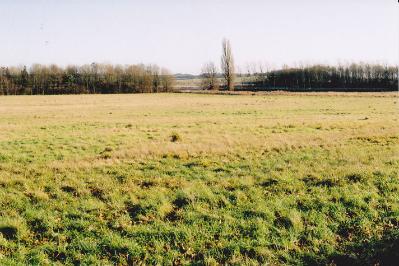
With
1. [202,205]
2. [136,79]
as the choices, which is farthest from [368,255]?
[136,79]

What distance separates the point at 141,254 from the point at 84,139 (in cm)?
1293

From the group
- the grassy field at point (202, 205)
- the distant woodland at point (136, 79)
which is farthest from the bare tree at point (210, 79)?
the grassy field at point (202, 205)

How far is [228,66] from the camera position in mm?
91688

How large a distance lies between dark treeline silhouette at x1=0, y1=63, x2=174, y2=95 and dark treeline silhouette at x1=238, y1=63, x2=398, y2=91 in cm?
2441

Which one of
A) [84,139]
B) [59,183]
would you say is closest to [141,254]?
[59,183]

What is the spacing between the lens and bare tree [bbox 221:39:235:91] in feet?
300

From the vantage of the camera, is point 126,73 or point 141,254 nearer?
point 141,254

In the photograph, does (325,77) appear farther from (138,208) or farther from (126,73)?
(138,208)

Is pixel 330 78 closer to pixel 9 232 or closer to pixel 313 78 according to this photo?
pixel 313 78

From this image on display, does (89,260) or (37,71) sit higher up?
(37,71)

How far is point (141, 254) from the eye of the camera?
6594mm

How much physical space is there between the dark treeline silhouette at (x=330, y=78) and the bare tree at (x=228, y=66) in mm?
7439

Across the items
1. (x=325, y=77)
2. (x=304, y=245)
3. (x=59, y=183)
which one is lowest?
(x=304, y=245)

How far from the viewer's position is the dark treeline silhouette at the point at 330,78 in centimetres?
10038
